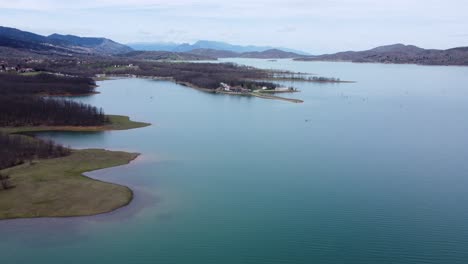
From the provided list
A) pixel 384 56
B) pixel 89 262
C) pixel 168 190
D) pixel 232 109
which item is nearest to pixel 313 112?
pixel 232 109

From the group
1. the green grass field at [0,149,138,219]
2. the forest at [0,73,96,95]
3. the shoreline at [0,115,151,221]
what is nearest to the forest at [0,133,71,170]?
the shoreline at [0,115,151,221]

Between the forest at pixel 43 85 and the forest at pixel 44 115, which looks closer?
the forest at pixel 44 115

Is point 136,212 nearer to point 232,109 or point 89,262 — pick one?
point 89,262

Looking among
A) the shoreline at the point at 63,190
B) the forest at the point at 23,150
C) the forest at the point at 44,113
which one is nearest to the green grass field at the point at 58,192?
the shoreline at the point at 63,190

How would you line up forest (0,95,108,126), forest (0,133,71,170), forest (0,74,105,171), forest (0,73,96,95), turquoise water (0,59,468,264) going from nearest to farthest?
turquoise water (0,59,468,264)
forest (0,133,71,170)
forest (0,74,105,171)
forest (0,95,108,126)
forest (0,73,96,95)

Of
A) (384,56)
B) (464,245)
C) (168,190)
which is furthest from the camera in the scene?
(384,56)

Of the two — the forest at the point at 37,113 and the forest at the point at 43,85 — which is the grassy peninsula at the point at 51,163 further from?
the forest at the point at 43,85

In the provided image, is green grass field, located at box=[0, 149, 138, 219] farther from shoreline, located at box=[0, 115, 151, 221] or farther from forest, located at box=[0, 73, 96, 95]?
forest, located at box=[0, 73, 96, 95]
